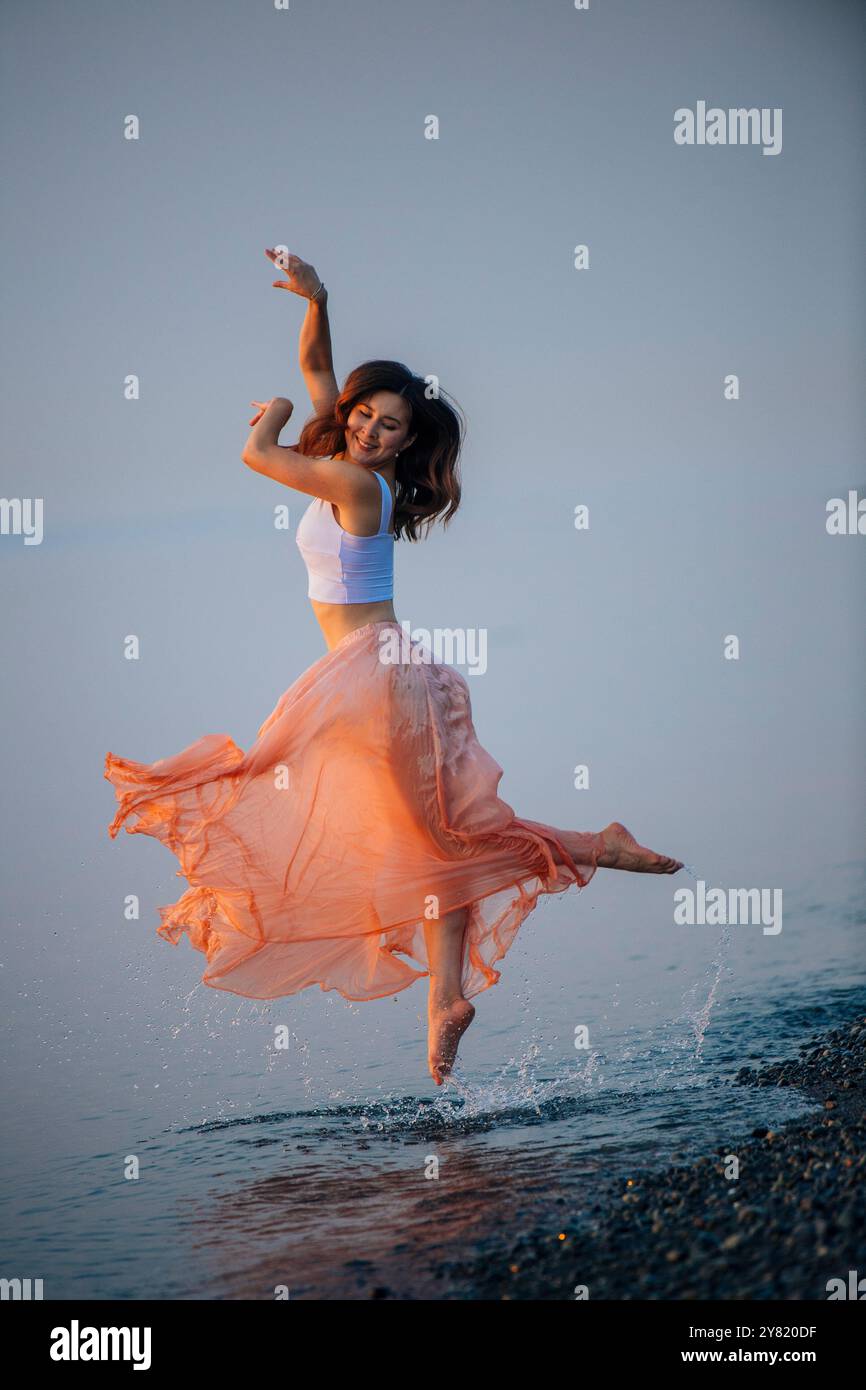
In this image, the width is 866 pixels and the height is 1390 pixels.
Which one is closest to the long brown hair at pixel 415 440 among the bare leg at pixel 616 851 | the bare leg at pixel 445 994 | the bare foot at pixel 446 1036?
the bare leg at pixel 616 851

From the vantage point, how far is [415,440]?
15.6ft

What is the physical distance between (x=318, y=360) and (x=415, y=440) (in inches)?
16.4

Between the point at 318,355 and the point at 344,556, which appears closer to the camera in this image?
the point at 344,556

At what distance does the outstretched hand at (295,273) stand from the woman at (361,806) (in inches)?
0.5

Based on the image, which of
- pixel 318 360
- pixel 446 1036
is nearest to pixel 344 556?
pixel 318 360

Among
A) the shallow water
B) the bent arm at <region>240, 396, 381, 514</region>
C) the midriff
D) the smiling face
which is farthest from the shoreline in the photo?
the smiling face

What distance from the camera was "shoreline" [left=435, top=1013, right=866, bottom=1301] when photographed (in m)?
3.40

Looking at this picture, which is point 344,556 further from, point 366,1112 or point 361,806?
point 366,1112

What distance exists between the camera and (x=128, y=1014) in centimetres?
660

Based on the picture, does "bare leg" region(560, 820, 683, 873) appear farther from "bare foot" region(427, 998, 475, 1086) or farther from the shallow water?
the shallow water

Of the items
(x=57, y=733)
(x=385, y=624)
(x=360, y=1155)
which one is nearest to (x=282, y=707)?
(x=385, y=624)

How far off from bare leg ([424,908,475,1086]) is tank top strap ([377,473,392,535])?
1273 mm
